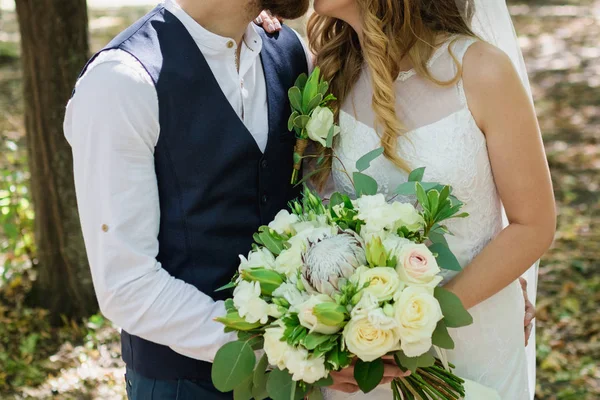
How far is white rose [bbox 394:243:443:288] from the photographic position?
1.89 meters

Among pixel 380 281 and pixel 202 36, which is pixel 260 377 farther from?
pixel 202 36

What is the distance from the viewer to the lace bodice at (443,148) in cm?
239

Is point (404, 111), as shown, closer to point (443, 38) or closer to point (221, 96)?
A: point (443, 38)

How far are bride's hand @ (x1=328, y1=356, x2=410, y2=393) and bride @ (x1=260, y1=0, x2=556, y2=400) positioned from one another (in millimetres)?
387

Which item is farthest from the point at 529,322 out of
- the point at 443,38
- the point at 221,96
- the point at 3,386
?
the point at 3,386

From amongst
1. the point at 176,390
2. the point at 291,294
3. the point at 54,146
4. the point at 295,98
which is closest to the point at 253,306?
the point at 291,294

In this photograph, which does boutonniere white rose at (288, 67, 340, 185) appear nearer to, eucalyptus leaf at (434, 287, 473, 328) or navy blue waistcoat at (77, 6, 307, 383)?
navy blue waistcoat at (77, 6, 307, 383)

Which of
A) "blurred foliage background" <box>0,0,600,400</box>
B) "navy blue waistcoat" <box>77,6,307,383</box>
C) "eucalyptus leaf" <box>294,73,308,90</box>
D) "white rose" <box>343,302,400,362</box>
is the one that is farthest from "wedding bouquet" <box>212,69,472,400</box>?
"blurred foliage background" <box>0,0,600,400</box>

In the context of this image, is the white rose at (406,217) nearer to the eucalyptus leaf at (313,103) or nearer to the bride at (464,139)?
the bride at (464,139)

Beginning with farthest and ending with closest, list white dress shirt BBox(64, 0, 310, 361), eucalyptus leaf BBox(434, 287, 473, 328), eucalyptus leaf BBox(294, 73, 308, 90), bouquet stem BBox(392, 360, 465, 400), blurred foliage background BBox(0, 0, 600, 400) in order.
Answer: blurred foliage background BBox(0, 0, 600, 400)
eucalyptus leaf BBox(294, 73, 308, 90)
bouquet stem BBox(392, 360, 465, 400)
white dress shirt BBox(64, 0, 310, 361)
eucalyptus leaf BBox(434, 287, 473, 328)

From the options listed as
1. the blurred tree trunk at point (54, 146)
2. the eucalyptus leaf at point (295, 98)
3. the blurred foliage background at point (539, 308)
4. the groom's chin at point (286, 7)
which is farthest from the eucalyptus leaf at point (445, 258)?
the blurred tree trunk at point (54, 146)

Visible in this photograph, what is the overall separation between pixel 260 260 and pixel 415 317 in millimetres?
440

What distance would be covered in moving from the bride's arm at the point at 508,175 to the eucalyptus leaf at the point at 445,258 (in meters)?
0.32

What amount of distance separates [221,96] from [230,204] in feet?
1.02
